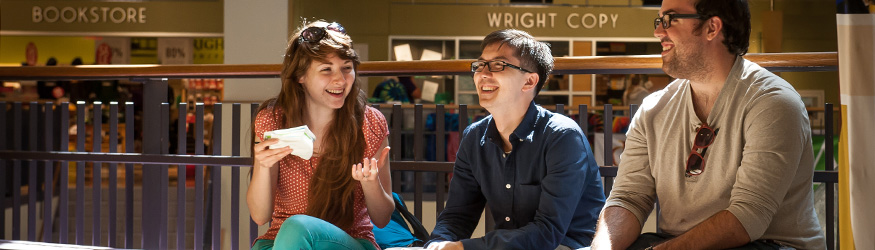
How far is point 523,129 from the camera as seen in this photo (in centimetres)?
232

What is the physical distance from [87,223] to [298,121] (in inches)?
223

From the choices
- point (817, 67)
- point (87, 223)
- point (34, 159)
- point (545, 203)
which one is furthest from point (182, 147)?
point (87, 223)

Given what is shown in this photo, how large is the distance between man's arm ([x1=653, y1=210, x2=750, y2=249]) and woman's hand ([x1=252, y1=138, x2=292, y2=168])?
3.69 ft

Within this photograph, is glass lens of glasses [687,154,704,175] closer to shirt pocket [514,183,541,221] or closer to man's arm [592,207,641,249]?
man's arm [592,207,641,249]

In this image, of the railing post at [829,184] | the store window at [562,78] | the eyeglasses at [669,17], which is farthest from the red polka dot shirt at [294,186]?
the store window at [562,78]

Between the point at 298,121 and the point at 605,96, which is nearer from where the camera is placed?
the point at 298,121

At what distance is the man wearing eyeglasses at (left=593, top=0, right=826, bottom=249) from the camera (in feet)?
6.21

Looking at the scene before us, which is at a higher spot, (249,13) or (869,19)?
(249,13)

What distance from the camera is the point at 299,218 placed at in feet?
7.26

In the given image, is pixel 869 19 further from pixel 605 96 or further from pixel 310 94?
pixel 605 96

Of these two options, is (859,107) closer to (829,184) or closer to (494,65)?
(494,65)

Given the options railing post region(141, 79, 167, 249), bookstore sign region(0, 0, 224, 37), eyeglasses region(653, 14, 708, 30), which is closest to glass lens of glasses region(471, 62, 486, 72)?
eyeglasses region(653, 14, 708, 30)

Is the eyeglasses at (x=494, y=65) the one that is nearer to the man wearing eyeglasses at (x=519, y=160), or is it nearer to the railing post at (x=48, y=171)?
the man wearing eyeglasses at (x=519, y=160)

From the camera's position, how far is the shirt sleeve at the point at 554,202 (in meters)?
2.15
